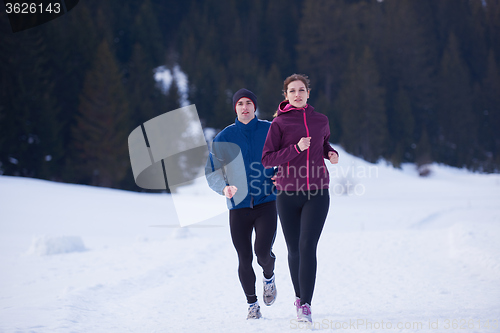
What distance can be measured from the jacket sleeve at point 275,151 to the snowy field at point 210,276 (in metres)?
1.28

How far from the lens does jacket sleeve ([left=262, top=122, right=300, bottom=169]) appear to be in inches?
136

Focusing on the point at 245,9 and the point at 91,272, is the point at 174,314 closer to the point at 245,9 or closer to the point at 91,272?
the point at 91,272

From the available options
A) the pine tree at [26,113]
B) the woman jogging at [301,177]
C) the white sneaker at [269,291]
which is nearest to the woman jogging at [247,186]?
the white sneaker at [269,291]

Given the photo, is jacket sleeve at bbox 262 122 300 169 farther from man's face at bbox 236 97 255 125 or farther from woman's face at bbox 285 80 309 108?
man's face at bbox 236 97 255 125

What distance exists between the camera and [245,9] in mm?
58656

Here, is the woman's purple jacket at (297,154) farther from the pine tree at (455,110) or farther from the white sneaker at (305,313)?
the pine tree at (455,110)

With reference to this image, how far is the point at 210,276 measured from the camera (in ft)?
20.5

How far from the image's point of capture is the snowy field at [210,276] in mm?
3773

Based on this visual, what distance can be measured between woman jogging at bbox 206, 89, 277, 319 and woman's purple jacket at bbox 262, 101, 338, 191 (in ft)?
0.89

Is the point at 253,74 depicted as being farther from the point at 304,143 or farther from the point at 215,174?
the point at 304,143

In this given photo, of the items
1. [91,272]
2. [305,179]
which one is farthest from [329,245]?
[305,179]

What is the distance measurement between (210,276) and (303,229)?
309cm

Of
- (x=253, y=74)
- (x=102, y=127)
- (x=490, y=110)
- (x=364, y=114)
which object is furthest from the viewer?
(x=490, y=110)

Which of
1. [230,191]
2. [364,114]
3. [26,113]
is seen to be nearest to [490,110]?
[364,114]
